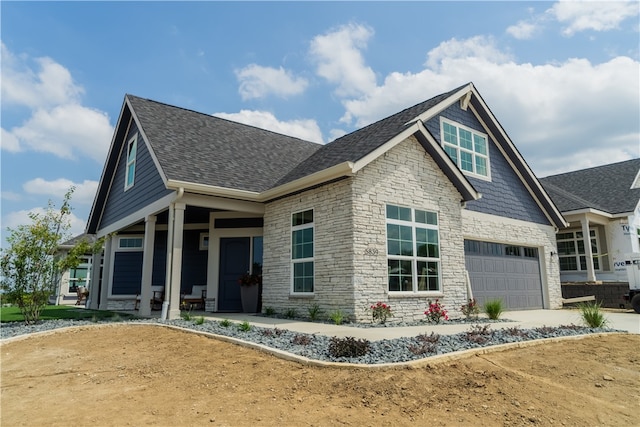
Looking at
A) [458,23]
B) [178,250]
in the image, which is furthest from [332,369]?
[458,23]

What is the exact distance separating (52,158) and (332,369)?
1244 cm

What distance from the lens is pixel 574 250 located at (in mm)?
18625

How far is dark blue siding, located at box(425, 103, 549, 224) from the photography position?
43.3 feet

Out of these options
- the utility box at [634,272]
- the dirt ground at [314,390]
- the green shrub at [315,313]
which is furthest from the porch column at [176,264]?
the utility box at [634,272]

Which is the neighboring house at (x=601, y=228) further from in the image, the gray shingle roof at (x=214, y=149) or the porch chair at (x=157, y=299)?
the porch chair at (x=157, y=299)

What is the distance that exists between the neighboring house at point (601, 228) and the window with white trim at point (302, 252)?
12596mm

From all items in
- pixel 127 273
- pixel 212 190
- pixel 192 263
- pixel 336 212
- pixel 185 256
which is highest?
pixel 212 190

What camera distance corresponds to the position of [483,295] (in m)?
12.7

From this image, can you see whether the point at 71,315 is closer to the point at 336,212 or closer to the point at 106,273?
the point at 106,273

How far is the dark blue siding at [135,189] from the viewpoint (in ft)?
38.9

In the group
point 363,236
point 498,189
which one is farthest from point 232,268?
point 498,189

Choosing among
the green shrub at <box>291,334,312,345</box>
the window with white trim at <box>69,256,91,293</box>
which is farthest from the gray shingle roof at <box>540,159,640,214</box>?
the window with white trim at <box>69,256,91,293</box>

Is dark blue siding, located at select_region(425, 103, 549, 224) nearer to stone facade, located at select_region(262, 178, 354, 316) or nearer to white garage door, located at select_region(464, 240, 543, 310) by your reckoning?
white garage door, located at select_region(464, 240, 543, 310)

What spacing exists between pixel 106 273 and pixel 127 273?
4.98ft
